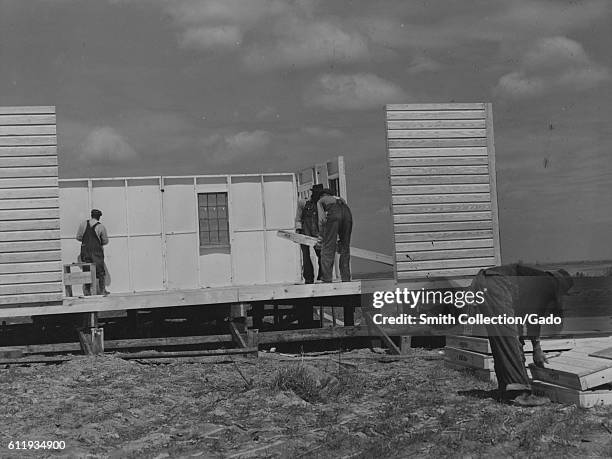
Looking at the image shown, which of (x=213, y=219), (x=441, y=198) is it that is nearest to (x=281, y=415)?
(x=441, y=198)

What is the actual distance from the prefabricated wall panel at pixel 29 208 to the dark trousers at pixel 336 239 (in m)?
4.56

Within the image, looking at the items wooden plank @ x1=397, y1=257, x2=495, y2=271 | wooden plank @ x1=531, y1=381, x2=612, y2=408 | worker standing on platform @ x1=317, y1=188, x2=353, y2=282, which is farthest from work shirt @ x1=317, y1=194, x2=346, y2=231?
wooden plank @ x1=531, y1=381, x2=612, y2=408

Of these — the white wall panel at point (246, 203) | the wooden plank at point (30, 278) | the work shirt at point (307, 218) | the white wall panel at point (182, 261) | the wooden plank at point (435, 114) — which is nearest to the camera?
the wooden plank at point (30, 278)

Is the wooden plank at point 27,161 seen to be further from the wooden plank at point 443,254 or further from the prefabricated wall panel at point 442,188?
the wooden plank at point 443,254

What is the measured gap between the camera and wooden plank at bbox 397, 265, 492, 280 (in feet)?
49.6

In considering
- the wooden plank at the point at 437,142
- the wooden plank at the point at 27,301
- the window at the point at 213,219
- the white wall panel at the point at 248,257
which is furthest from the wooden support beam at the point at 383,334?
the wooden plank at the point at 27,301

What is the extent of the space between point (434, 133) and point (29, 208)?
7072 mm

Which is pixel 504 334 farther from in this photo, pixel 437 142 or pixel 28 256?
pixel 28 256

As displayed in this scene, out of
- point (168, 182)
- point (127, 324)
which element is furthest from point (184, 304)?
point (168, 182)

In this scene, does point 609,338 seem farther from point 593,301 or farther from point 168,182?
point 168,182

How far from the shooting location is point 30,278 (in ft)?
44.9

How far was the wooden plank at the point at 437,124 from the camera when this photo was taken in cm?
1504

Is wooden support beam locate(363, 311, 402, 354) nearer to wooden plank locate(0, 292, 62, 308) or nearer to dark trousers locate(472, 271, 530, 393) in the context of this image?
wooden plank locate(0, 292, 62, 308)

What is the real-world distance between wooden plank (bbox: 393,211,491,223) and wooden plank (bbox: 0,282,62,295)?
5.85 metres
